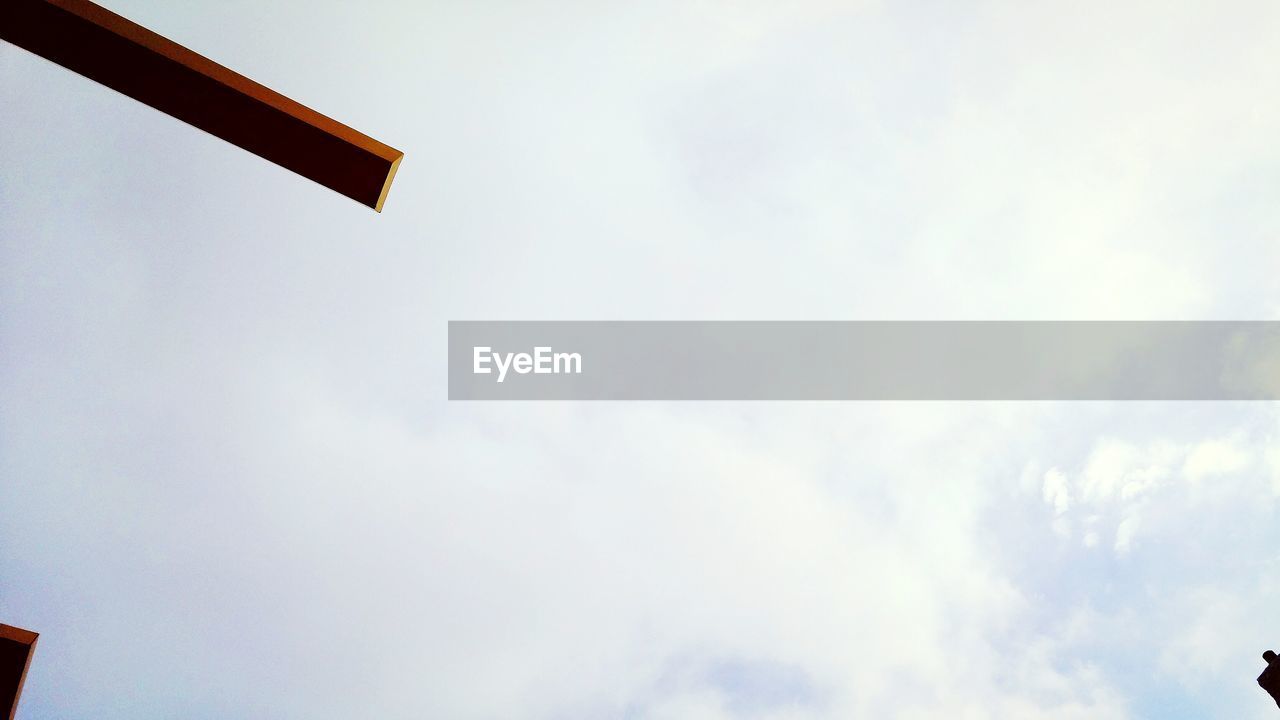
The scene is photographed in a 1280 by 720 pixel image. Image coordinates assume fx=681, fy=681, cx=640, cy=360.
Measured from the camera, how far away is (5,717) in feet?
11.9

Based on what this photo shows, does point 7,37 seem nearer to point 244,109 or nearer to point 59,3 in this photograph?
point 59,3

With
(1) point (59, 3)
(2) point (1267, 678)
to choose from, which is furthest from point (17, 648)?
(2) point (1267, 678)

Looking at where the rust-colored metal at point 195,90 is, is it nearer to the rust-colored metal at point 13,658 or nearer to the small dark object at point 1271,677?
the rust-colored metal at point 13,658

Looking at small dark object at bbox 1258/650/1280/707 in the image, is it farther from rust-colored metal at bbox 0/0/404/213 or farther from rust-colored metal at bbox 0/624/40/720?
rust-colored metal at bbox 0/624/40/720

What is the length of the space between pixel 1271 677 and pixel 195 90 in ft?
68.7

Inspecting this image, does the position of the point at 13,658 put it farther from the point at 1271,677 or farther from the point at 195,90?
the point at 1271,677

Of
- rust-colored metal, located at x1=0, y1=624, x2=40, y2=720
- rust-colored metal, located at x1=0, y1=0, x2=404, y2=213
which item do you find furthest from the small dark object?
rust-colored metal, located at x1=0, y1=624, x2=40, y2=720

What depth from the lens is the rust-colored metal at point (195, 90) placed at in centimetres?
368

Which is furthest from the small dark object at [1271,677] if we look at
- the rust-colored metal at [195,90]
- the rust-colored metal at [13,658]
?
the rust-colored metal at [13,658]

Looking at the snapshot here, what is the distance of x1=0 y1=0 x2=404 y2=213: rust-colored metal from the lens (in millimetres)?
3676

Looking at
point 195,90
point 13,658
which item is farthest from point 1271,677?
point 195,90

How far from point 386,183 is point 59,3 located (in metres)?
1.81

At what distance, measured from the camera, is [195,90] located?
387 cm

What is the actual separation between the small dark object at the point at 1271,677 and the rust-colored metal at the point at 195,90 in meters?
19.7
